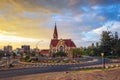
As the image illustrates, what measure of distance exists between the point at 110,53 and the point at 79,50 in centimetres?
1720

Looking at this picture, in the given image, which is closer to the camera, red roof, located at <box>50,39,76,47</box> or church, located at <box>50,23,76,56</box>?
church, located at <box>50,23,76,56</box>

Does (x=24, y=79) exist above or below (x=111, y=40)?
below

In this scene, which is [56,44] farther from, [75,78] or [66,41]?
[75,78]

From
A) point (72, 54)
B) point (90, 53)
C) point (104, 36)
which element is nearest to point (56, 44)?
point (90, 53)

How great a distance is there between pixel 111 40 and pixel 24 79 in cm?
10047

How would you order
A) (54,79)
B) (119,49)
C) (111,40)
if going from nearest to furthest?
(54,79)
(119,49)
(111,40)

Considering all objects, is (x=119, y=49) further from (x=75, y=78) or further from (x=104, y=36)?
(x=75, y=78)

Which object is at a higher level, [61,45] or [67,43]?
[67,43]

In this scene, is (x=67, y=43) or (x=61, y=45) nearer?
(x=61, y=45)

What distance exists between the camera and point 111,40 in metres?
134

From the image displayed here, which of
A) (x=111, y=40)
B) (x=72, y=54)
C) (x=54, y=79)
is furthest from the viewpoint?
(x=72, y=54)

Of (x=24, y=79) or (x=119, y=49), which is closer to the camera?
(x=24, y=79)

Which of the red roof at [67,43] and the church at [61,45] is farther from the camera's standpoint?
the red roof at [67,43]

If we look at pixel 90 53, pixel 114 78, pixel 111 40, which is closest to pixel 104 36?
pixel 111 40
